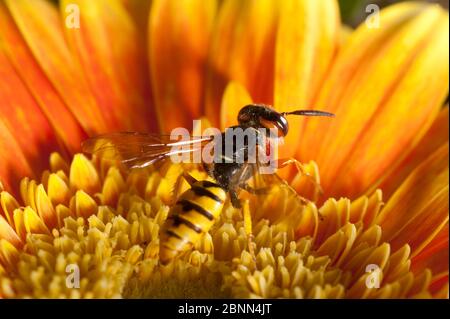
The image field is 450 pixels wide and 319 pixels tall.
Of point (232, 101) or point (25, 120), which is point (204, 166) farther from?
point (25, 120)

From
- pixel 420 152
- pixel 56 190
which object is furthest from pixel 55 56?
pixel 420 152

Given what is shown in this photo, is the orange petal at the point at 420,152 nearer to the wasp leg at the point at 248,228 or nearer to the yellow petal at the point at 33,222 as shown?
the wasp leg at the point at 248,228

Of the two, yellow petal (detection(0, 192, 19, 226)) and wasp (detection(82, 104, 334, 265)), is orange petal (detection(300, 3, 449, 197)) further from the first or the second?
yellow petal (detection(0, 192, 19, 226))

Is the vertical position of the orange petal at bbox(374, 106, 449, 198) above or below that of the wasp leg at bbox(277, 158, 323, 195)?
above

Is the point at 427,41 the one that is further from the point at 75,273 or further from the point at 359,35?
the point at 75,273

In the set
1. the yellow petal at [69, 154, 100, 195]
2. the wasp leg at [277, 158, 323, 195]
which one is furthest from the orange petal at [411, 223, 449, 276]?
the yellow petal at [69, 154, 100, 195]

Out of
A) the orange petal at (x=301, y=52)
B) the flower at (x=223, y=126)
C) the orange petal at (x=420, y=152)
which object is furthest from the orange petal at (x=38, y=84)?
the orange petal at (x=420, y=152)
